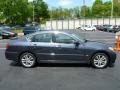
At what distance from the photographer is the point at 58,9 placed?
14575cm

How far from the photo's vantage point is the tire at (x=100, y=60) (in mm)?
12133

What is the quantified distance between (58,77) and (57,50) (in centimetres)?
A: 209

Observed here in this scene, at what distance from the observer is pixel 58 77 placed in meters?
10.3

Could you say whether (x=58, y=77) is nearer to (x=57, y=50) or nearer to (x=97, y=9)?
(x=57, y=50)

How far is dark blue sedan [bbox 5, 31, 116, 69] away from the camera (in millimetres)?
12109

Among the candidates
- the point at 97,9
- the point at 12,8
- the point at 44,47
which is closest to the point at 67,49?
the point at 44,47

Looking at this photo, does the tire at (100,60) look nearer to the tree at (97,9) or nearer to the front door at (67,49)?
the front door at (67,49)

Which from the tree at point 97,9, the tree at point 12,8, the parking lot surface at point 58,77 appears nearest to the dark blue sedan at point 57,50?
the parking lot surface at point 58,77

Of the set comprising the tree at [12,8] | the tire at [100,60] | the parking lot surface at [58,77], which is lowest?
the parking lot surface at [58,77]

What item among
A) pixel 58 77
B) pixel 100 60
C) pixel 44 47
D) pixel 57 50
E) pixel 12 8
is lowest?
pixel 58 77

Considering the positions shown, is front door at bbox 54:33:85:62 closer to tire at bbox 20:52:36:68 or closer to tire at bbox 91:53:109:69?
tire at bbox 91:53:109:69

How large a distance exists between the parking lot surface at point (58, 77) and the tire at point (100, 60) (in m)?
0.22

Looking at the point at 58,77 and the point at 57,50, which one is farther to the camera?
the point at 57,50

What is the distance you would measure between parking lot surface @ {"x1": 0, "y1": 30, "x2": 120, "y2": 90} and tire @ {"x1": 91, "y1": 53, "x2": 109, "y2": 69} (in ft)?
0.73
